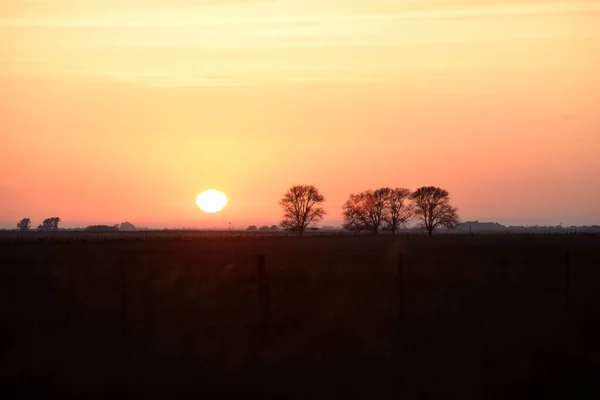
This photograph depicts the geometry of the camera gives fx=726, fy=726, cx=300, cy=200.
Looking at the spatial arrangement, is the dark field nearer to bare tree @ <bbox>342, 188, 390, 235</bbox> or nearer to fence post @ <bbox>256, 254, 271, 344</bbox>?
fence post @ <bbox>256, 254, 271, 344</bbox>

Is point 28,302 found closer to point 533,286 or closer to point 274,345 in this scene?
point 274,345

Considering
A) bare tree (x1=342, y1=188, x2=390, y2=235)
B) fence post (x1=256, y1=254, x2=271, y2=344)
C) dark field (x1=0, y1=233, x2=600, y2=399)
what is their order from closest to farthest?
1. dark field (x1=0, y1=233, x2=600, y2=399)
2. fence post (x1=256, y1=254, x2=271, y2=344)
3. bare tree (x1=342, y1=188, x2=390, y2=235)

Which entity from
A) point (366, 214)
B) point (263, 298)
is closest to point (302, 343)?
point (263, 298)

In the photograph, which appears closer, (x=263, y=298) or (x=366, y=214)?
(x=263, y=298)

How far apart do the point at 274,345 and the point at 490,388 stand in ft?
13.4

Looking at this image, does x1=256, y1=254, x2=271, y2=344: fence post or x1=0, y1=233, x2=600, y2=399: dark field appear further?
x1=256, y1=254, x2=271, y2=344: fence post

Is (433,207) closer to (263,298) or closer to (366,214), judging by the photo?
(366,214)

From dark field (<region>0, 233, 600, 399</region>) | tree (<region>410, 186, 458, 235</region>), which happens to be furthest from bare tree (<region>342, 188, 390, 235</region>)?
dark field (<region>0, 233, 600, 399</region>)

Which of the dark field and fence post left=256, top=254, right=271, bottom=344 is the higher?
fence post left=256, top=254, right=271, bottom=344

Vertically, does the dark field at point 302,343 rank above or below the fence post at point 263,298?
below

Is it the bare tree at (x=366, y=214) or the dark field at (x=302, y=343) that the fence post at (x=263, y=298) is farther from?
the bare tree at (x=366, y=214)

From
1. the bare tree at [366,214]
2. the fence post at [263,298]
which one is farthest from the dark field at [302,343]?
the bare tree at [366,214]

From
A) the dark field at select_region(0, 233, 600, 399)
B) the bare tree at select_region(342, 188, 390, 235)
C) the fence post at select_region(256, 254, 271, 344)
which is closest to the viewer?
the dark field at select_region(0, 233, 600, 399)

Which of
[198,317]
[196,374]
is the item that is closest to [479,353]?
[196,374]
